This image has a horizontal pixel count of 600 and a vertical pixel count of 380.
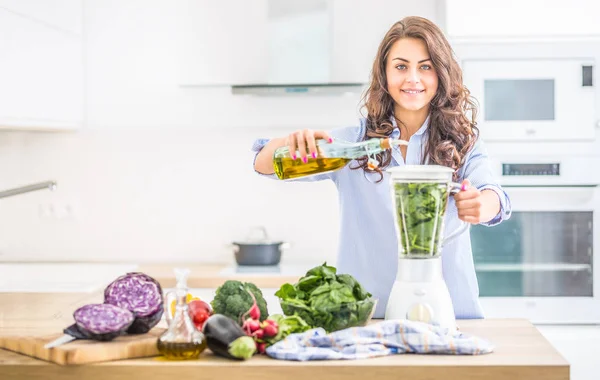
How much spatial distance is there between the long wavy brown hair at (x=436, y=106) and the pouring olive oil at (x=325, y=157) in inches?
14.9

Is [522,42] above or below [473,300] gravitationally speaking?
above

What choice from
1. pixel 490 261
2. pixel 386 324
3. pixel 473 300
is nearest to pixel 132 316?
pixel 386 324

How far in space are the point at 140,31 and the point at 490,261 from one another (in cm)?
191

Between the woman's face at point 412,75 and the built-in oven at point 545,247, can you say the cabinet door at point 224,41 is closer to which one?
the built-in oven at point 545,247

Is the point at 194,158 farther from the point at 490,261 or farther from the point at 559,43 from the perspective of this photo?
the point at 559,43

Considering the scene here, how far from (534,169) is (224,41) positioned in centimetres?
151

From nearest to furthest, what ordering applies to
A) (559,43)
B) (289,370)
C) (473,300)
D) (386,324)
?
(289,370), (386,324), (473,300), (559,43)

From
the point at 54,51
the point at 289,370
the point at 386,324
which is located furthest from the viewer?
the point at 54,51

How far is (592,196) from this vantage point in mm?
3371

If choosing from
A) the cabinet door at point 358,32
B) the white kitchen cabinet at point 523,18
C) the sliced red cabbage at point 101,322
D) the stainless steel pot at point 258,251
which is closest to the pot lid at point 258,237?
the stainless steel pot at point 258,251

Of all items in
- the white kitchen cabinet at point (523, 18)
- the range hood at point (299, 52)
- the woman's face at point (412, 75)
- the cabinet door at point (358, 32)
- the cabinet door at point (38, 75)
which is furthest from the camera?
the cabinet door at point (358, 32)

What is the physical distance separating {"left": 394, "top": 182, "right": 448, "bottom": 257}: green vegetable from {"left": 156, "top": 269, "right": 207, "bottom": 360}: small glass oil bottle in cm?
50

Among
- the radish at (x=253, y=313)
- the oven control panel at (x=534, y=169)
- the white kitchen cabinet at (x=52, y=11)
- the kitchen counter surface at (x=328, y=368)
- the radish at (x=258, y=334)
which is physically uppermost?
the white kitchen cabinet at (x=52, y=11)

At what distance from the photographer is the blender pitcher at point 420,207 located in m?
1.81
